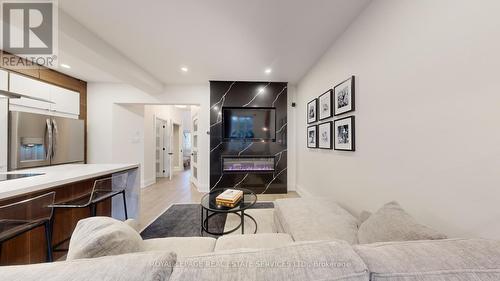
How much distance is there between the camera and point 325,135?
261cm

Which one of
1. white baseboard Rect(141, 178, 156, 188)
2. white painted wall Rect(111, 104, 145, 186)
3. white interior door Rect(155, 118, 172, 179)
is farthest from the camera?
white interior door Rect(155, 118, 172, 179)

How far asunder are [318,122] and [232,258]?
8.78ft

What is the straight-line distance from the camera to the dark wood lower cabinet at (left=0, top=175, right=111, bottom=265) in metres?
1.36

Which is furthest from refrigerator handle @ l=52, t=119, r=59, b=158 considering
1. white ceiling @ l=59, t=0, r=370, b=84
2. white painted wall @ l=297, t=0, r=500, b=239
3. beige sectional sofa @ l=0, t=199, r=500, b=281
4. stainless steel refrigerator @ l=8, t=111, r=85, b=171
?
white painted wall @ l=297, t=0, r=500, b=239

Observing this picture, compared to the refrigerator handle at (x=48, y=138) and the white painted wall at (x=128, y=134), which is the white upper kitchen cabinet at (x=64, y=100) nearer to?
the refrigerator handle at (x=48, y=138)

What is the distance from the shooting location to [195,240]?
1.31 metres

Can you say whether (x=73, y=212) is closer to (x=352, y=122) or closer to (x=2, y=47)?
(x=2, y=47)

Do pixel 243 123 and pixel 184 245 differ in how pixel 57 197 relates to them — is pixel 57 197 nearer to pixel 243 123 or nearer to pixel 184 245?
pixel 184 245

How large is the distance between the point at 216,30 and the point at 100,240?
226 cm

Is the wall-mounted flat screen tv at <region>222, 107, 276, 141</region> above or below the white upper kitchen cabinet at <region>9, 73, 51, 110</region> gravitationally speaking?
below

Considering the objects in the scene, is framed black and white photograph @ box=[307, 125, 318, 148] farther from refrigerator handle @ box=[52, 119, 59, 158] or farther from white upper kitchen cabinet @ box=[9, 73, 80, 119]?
white upper kitchen cabinet @ box=[9, 73, 80, 119]

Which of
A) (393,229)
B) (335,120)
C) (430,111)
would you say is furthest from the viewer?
(335,120)

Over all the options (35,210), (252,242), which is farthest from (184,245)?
(35,210)

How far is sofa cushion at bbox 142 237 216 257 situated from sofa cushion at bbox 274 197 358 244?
66 centimetres
